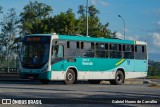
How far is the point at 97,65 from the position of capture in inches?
1222

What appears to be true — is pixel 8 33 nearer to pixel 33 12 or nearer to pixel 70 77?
pixel 33 12

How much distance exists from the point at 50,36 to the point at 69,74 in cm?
274

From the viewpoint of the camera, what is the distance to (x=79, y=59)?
29.7m

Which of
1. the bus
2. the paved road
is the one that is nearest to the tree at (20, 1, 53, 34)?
the bus

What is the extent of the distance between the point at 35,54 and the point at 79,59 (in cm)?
300

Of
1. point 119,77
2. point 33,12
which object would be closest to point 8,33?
point 33,12

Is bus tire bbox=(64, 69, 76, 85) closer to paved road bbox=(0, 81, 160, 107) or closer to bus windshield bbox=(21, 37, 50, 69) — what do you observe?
bus windshield bbox=(21, 37, 50, 69)

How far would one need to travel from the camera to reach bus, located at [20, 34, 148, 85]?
28.0 m

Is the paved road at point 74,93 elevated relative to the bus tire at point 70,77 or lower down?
lower down

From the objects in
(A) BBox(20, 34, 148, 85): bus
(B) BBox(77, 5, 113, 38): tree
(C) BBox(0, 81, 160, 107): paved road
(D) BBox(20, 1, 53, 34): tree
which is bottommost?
(C) BBox(0, 81, 160, 107): paved road

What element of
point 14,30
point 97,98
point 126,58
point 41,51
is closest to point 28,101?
point 97,98

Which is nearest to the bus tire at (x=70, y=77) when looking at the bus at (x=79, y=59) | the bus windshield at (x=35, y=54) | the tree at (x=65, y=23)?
the bus at (x=79, y=59)

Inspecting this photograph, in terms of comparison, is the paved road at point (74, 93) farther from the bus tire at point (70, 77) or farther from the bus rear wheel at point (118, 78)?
the bus rear wheel at point (118, 78)

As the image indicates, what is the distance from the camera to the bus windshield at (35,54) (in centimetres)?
2789
